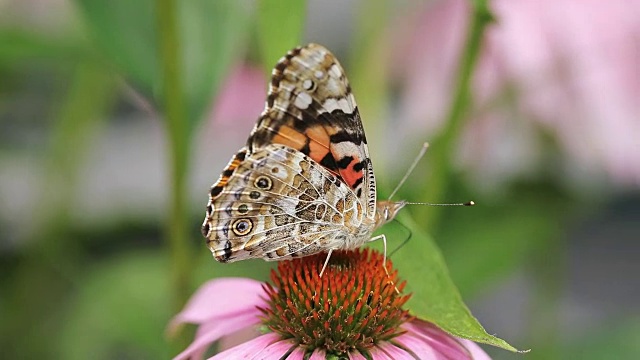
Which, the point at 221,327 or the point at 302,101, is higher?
the point at 302,101

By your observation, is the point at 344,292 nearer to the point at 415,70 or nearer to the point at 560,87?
the point at 560,87

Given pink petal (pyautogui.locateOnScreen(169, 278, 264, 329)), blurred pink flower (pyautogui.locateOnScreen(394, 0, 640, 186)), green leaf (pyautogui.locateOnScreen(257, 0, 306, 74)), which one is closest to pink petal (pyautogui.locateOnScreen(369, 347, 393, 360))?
pink petal (pyautogui.locateOnScreen(169, 278, 264, 329))

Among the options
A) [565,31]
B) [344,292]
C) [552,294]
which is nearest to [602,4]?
[565,31]

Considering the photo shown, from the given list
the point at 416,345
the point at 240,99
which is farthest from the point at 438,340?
the point at 240,99

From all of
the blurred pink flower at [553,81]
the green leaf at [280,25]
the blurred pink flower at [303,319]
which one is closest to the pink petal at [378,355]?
the blurred pink flower at [303,319]

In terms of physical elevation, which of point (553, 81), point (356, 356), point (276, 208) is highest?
point (553, 81)

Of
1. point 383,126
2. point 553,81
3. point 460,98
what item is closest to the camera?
point 460,98

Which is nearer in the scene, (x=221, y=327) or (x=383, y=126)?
(x=221, y=327)

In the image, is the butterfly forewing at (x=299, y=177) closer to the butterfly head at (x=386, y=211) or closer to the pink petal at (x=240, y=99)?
the butterfly head at (x=386, y=211)

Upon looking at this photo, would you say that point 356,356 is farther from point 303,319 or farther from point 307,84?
point 307,84
